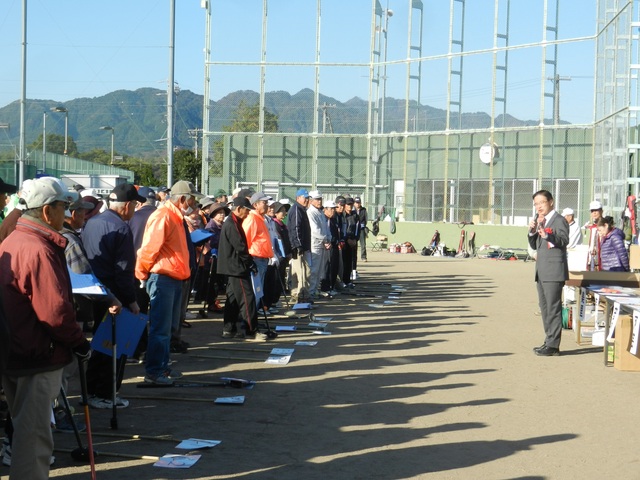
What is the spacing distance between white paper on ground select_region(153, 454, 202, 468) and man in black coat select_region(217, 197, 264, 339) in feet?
21.1

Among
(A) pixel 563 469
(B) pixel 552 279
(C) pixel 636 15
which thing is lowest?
(A) pixel 563 469

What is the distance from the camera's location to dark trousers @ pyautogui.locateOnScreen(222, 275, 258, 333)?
46.0ft

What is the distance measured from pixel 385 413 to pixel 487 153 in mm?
33652

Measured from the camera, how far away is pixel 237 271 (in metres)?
13.9

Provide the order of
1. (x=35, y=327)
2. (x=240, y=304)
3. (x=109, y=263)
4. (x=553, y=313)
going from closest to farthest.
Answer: (x=35, y=327) → (x=109, y=263) → (x=553, y=313) → (x=240, y=304)

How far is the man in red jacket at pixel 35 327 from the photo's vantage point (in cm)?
581

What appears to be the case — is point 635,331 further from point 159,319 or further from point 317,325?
point 159,319

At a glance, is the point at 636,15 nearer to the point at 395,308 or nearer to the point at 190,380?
the point at 395,308

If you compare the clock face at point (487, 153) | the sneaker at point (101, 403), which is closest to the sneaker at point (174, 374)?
the sneaker at point (101, 403)

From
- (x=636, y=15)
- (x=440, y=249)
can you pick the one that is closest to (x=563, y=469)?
(x=636, y=15)

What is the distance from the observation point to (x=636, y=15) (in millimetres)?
29750

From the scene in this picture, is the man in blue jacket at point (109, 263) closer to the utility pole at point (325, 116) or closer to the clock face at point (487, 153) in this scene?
the clock face at point (487, 153)

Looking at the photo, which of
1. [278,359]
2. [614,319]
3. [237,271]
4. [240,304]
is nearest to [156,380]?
[278,359]

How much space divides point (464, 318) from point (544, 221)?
505 cm
